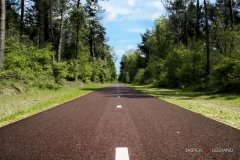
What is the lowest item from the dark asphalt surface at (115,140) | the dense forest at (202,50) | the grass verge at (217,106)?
the grass verge at (217,106)

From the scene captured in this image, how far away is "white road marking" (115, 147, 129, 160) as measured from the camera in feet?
11.6

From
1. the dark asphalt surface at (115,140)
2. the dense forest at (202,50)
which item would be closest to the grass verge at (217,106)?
the dark asphalt surface at (115,140)

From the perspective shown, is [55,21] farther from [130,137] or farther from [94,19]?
[130,137]

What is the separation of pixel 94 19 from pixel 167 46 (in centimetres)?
1937

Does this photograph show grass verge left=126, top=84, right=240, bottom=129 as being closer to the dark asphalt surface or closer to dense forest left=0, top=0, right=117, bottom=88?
the dark asphalt surface

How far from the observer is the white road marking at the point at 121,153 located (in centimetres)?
353

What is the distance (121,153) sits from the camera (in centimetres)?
373

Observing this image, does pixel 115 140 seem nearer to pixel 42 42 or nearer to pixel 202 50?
pixel 202 50

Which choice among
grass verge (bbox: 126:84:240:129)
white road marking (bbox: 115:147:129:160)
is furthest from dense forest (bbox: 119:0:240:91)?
white road marking (bbox: 115:147:129:160)

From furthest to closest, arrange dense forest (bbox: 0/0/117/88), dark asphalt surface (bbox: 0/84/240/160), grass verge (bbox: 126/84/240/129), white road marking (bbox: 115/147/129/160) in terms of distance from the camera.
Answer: dense forest (bbox: 0/0/117/88), grass verge (bbox: 126/84/240/129), dark asphalt surface (bbox: 0/84/240/160), white road marking (bbox: 115/147/129/160)

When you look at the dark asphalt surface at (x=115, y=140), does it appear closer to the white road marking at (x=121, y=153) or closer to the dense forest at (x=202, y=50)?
the white road marking at (x=121, y=153)

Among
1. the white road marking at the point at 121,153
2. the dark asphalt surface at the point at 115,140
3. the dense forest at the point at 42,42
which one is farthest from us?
the dense forest at the point at 42,42

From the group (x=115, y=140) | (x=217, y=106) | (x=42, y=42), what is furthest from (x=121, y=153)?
(x=42, y=42)

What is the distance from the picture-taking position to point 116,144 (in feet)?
14.1
